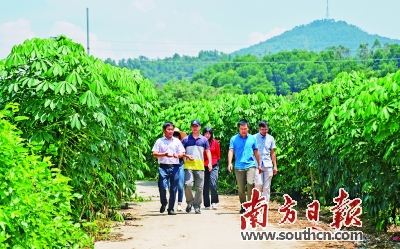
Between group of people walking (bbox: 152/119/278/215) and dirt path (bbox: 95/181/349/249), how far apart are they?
49cm

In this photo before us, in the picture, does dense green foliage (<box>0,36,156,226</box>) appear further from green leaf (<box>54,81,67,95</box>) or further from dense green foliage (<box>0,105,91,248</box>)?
dense green foliage (<box>0,105,91,248</box>)

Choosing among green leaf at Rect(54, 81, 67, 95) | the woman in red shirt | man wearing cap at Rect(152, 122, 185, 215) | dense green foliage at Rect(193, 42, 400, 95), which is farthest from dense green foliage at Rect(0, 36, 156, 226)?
dense green foliage at Rect(193, 42, 400, 95)

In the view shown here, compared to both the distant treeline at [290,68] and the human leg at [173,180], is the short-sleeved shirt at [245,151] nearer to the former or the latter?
the human leg at [173,180]

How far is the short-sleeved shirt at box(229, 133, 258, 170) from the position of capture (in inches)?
453

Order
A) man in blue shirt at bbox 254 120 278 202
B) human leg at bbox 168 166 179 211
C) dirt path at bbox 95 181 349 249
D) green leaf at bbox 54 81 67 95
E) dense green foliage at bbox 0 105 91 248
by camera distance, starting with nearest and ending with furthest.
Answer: dense green foliage at bbox 0 105 91 248
green leaf at bbox 54 81 67 95
dirt path at bbox 95 181 349 249
human leg at bbox 168 166 179 211
man in blue shirt at bbox 254 120 278 202

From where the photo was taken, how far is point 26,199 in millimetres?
5023

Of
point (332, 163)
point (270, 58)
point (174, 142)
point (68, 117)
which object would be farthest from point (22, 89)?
point (270, 58)

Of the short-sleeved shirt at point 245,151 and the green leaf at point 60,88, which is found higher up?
the green leaf at point 60,88

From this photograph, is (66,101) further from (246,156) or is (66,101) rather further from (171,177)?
(246,156)

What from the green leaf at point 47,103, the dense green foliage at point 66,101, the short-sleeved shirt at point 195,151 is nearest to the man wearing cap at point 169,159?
the short-sleeved shirt at point 195,151

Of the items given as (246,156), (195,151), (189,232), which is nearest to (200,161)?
(195,151)

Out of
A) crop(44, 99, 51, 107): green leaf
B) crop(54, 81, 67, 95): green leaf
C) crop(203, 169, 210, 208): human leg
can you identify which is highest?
crop(54, 81, 67, 95): green leaf

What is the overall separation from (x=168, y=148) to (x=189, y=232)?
92.3 inches

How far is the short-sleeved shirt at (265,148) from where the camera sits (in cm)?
1187
